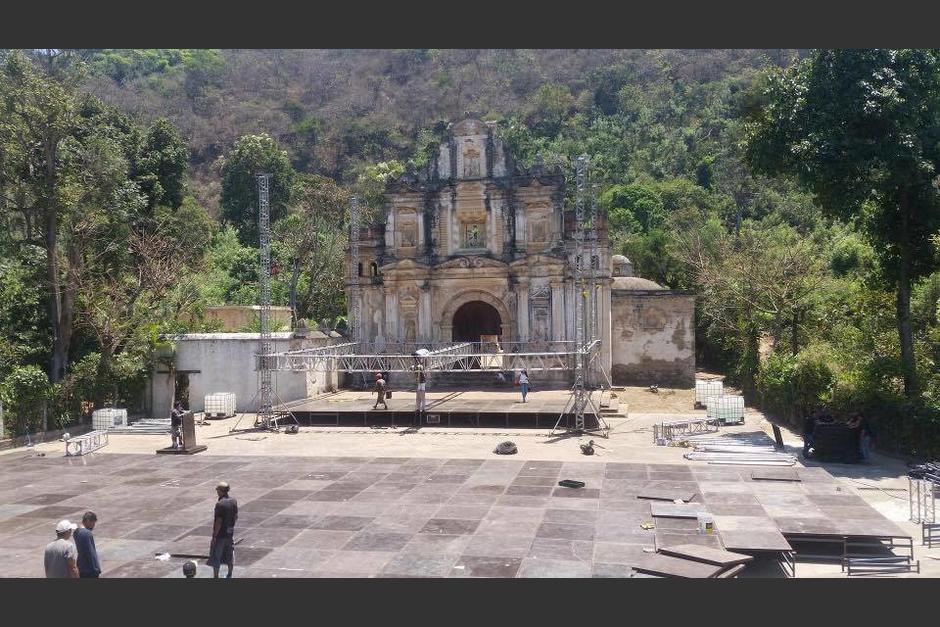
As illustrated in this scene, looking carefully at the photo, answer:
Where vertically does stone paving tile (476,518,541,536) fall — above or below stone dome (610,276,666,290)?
below

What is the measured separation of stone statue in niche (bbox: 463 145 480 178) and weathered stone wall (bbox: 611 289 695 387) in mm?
7535

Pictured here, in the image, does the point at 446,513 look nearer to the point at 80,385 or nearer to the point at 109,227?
the point at 80,385

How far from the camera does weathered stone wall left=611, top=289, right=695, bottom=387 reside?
101 feet

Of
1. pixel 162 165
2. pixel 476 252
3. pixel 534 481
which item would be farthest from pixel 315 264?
pixel 534 481

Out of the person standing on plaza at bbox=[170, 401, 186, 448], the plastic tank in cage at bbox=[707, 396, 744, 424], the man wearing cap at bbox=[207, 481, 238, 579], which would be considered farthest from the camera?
the plastic tank in cage at bbox=[707, 396, 744, 424]

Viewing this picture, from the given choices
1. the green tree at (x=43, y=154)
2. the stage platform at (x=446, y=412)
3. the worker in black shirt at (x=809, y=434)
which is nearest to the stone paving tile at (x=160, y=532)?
the stage platform at (x=446, y=412)

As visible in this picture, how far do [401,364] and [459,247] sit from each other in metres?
5.19

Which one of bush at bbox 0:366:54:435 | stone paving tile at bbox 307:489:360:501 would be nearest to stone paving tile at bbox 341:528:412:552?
stone paving tile at bbox 307:489:360:501

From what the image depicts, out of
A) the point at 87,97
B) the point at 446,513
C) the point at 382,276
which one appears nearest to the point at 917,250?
the point at 446,513

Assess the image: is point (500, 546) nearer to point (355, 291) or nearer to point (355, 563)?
point (355, 563)

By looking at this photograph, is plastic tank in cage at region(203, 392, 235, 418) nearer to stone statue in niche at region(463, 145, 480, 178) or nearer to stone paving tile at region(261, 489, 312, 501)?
stone paving tile at region(261, 489, 312, 501)

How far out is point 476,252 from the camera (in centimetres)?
3047

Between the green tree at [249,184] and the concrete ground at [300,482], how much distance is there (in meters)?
36.1

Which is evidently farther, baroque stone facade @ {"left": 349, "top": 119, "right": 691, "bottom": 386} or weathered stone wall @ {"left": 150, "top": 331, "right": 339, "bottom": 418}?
baroque stone facade @ {"left": 349, "top": 119, "right": 691, "bottom": 386}
